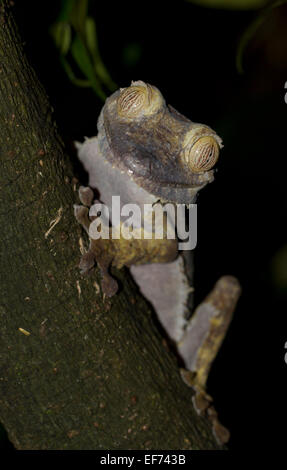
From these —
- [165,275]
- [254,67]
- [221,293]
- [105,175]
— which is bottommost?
[221,293]

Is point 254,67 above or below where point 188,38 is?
below

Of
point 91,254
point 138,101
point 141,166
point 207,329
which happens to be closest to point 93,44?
Answer: point 138,101

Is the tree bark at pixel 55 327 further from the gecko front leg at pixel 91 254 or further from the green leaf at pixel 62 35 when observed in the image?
the green leaf at pixel 62 35

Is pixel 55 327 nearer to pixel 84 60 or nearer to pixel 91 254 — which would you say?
pixel 91 254

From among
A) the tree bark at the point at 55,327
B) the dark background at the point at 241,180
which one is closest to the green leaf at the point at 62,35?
the tree bark at the point at 55,327
